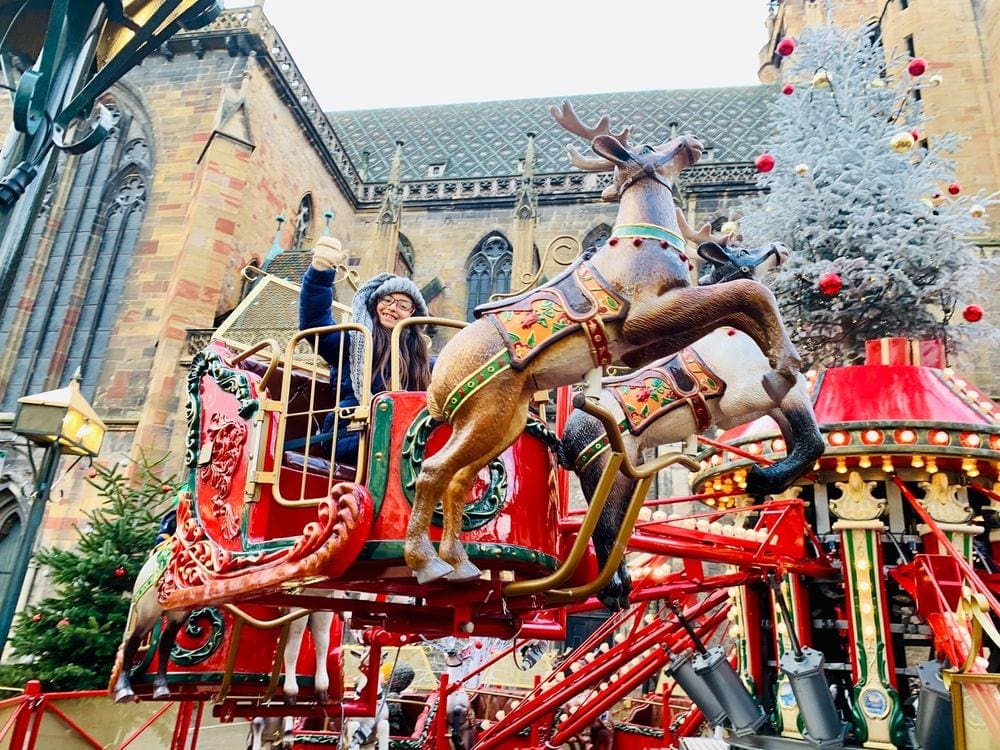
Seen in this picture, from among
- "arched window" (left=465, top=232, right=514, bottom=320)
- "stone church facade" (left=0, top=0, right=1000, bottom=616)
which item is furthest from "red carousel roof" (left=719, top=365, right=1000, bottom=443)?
"arched window" (left=465, top=232, right=514, bottom=320)

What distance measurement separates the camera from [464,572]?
2.28 metres

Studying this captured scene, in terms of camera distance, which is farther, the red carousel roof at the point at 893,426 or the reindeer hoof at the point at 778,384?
the red carousel roof at the point at 893,426

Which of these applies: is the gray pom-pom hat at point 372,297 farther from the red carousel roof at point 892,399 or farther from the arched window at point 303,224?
the arched window at point 303,224

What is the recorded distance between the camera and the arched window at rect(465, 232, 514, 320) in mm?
23500

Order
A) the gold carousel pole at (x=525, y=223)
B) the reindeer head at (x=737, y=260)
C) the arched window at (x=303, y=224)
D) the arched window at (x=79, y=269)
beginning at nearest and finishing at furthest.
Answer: the reindeer head at (x=737, y=260), the arched window at (x=79, y=269), the arched window at (x=303, y=224), the gold carousel pole at (x=525, y=223)

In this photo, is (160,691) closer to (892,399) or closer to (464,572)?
(464,572)

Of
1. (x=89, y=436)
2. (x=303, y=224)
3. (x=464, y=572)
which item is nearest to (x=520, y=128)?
(x=303, y=224)

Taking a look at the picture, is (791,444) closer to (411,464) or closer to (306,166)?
(411,464)

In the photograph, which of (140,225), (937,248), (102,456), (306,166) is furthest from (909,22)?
(102,456)

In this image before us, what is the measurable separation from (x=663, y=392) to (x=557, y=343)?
0.91 m

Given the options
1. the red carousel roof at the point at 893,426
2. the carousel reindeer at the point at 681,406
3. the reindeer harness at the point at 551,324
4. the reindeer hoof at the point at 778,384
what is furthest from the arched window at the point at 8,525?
the reindeer hoof at the point at 778,384

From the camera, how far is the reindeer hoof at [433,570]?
225 centimetres

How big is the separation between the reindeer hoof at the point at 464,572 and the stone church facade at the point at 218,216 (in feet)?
45.2

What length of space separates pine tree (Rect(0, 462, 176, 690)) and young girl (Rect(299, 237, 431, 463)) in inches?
320
